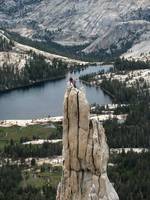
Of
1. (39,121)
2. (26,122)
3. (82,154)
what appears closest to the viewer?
(82,154)

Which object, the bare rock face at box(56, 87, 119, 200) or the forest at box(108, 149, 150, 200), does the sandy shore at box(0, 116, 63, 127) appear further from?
the bare rock face at box(56, 87, 119, 200)

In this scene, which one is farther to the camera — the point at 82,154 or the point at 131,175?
the point at 131,175

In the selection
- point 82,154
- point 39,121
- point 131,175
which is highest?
point 82,154

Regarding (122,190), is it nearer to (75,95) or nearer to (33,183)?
(33,183)

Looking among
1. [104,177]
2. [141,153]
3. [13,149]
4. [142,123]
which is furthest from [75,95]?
[142,123]

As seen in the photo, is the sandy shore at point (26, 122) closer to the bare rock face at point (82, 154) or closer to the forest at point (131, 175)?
the forest at point (131, 175)

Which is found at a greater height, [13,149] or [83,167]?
[83,167]

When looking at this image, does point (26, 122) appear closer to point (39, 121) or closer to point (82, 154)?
point (39, 121)

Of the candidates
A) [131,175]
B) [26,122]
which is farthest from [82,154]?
[26,122]

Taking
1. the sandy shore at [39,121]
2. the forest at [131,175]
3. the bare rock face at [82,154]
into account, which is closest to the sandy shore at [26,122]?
the sandy shore at [39,121]
